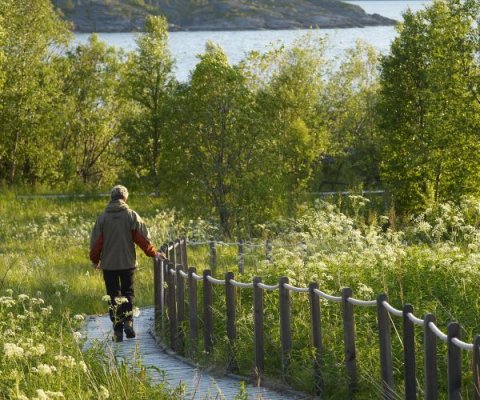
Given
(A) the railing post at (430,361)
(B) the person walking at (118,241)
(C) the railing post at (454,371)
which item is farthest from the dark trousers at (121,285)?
(C) the railing post at (454,371)

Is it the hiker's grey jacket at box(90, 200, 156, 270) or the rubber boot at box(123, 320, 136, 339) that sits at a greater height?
the hiker's grey jacket at box(90, 200, 156, 270)

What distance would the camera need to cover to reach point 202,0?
19412 cm

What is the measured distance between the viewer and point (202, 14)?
188m

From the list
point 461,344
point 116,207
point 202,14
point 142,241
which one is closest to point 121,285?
point 142,241

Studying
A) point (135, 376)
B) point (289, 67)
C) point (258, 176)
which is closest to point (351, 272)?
point (135, 376)

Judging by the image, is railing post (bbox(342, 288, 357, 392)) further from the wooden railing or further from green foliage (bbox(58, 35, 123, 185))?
green foliage (bbox(58, 35, 123, 185))

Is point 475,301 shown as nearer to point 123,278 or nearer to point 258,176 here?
point 123,278

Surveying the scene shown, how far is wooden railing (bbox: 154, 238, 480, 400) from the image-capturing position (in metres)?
8.38

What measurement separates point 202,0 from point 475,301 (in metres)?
185

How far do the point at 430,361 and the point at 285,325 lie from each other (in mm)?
2571

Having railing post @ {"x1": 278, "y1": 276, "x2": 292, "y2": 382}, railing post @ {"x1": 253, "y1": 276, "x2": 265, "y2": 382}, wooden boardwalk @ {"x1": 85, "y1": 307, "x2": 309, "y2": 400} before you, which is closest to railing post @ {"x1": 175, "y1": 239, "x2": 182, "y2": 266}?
wooden boardwalk @ {"x1": 85, "y1": 307, "x2": 309, "y2": 400}

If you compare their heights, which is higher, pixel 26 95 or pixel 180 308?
pixel 180 308

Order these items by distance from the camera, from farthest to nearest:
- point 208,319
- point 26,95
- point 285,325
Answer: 1. point 26,95
2. point 208,319
3. point 285,325

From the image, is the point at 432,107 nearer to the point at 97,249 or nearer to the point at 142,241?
the point at 142,241
